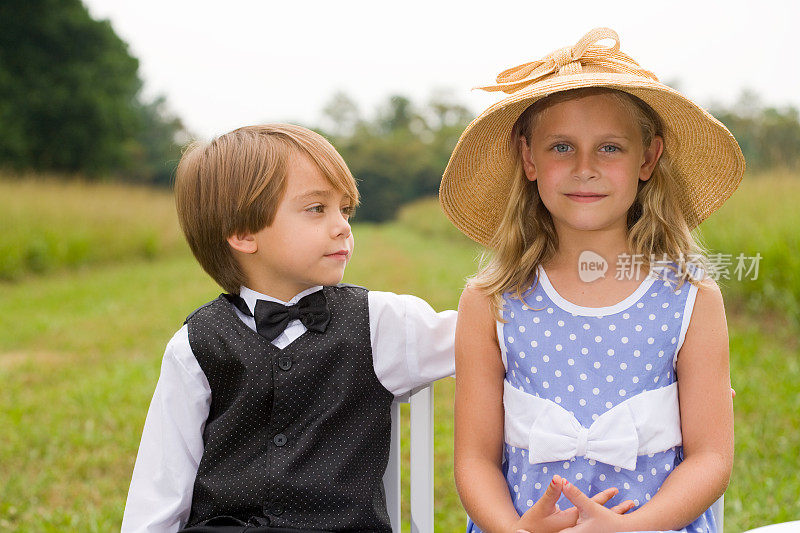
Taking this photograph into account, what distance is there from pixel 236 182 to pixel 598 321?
90 cm

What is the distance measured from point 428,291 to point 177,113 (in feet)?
137

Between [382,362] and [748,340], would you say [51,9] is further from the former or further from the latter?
[382,362]

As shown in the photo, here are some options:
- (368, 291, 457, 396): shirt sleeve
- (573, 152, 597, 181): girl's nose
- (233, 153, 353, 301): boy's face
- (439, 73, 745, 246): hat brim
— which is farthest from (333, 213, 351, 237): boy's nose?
(573, 152, 597, 181): girl's nose

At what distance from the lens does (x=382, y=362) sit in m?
1.83

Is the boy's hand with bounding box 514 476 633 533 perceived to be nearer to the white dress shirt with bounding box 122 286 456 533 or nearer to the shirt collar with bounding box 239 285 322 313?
the white dress shirt with bounding box 122 286 456 533

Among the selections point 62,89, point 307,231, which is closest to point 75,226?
point 307,231

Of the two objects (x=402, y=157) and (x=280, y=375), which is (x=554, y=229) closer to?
(x=280, y=375)

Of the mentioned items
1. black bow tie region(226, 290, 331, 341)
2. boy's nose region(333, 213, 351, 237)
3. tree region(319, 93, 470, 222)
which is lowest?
tree region(319, 93, 470, 222)

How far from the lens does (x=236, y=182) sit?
5.99 ft

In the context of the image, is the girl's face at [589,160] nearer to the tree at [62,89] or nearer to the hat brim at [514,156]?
the hat brim at [514,156]

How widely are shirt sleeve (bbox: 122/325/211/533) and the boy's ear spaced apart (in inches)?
9.5

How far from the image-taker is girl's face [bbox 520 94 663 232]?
5.50ft

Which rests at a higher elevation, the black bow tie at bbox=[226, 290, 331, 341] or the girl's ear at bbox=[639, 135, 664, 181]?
the girl's ear at bbox=[639, 135, 664, 181]

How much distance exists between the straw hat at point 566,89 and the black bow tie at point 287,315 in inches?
17.6
